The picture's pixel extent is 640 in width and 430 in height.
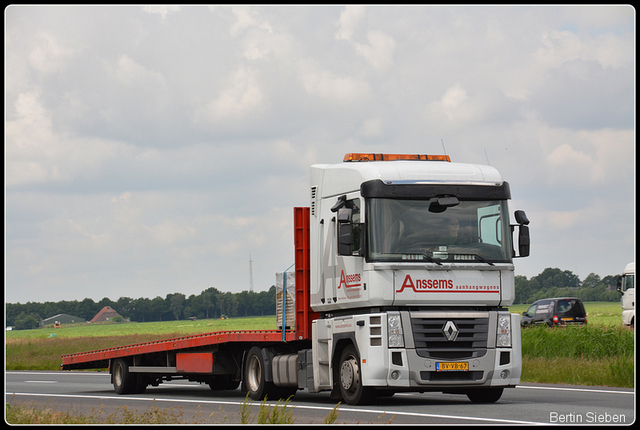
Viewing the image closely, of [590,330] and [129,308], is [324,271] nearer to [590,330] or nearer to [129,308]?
[590,330]

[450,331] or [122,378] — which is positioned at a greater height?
[450,331]

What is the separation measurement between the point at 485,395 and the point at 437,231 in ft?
10.1

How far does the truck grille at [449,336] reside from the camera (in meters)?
14.0

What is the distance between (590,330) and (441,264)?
12.3 m

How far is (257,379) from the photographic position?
17078 millimetres

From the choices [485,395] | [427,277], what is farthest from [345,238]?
[485,395]

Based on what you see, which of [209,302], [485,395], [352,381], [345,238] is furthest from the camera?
[209,302]

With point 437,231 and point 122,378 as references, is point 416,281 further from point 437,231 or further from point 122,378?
point 122,378

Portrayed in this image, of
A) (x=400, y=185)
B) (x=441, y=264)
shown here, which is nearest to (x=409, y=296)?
(x=441, y=264)

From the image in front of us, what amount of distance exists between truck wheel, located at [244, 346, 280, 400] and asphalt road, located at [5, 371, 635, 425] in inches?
15.0

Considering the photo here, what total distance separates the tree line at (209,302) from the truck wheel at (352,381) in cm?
5702

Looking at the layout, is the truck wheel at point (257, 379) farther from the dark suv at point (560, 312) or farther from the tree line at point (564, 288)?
the tree line at point (564, 288)

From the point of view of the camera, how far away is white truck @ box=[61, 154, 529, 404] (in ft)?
45.6

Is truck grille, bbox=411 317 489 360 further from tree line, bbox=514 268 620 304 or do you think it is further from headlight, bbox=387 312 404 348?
tree line, bbox=514 268 620 304
